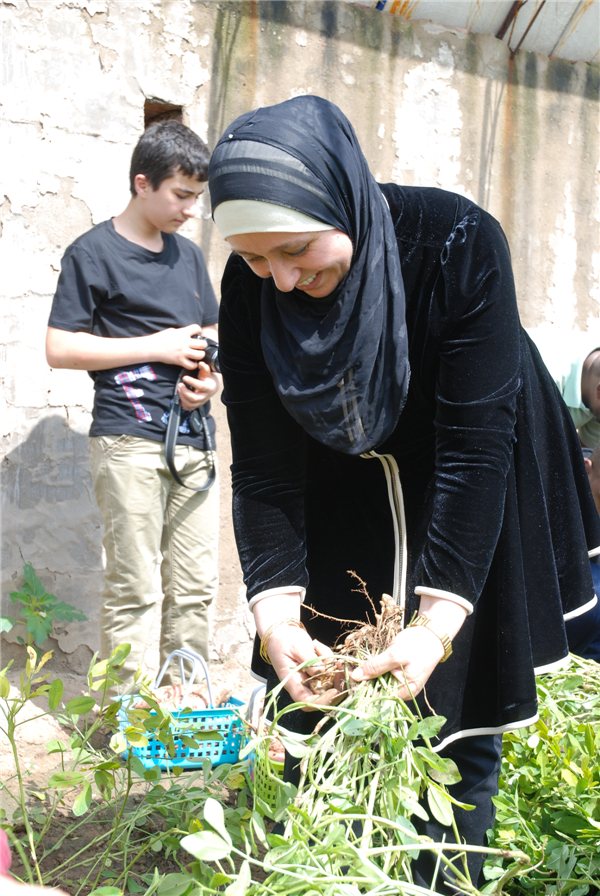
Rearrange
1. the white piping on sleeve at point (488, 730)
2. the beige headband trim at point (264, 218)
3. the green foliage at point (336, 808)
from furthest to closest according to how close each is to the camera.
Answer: the white piping on sleeve at point (488, 730) < the beige headband trim at point (264, 218) < the green foliage at point (336, 808)

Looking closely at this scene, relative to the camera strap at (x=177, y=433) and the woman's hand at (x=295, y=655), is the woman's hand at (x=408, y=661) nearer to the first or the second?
the woman's hand at (x=295, y=655)

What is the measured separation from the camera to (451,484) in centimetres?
136

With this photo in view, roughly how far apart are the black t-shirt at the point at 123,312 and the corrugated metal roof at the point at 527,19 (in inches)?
69.9

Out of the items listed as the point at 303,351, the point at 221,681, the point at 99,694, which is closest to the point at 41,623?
the point at 99,694

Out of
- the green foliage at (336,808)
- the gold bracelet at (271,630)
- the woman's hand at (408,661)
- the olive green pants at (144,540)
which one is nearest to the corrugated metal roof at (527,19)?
the olive green pants at (144,540)

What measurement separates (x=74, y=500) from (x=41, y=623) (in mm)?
496

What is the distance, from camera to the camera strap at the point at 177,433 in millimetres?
2814

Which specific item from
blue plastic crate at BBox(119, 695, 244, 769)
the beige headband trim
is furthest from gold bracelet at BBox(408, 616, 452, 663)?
blue plastic crate at BBox(119, 695, 244, 769)

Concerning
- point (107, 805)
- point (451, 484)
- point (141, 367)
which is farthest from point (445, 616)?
point (141, 367)

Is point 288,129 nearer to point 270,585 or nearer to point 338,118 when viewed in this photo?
point 338,118

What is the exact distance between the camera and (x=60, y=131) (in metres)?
3.11

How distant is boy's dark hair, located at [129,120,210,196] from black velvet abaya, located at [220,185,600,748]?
4.77 feet

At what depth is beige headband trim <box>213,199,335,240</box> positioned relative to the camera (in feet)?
3.95

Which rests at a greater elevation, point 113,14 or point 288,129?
point 113,14
